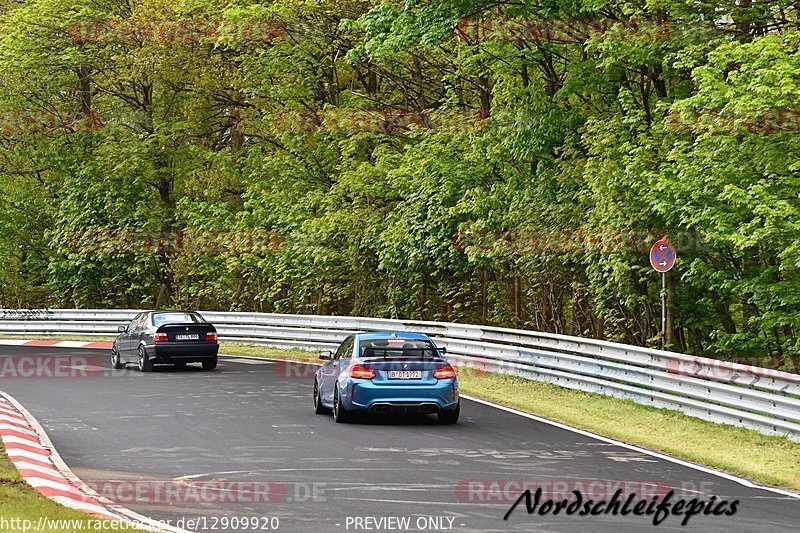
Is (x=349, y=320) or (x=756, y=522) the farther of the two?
(x=349, y=320)

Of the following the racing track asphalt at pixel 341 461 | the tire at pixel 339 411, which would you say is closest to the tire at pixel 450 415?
the racing track asphalt at pixel 341 461

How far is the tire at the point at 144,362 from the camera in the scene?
27609 mm

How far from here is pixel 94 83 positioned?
5169 centimetres

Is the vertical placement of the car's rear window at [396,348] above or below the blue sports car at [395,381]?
above

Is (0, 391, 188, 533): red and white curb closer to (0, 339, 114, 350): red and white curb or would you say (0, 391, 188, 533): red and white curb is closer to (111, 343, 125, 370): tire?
(111, 343, 125, 370): tire

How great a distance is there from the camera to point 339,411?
57.8 ft

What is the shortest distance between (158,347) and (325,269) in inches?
476

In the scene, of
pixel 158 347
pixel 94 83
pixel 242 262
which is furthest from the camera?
pixel 94 83

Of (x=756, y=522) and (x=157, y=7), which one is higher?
(x=157, y=7)

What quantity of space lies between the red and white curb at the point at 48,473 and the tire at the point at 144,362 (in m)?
9.08

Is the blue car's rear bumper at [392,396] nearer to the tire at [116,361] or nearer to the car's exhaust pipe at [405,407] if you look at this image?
the car's exhaust pipe at [405,407]

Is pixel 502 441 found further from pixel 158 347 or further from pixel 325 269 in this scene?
pixel 325 269

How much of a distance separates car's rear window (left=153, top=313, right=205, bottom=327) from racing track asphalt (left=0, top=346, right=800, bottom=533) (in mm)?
5528

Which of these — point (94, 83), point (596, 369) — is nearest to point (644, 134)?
point (596, 369)
